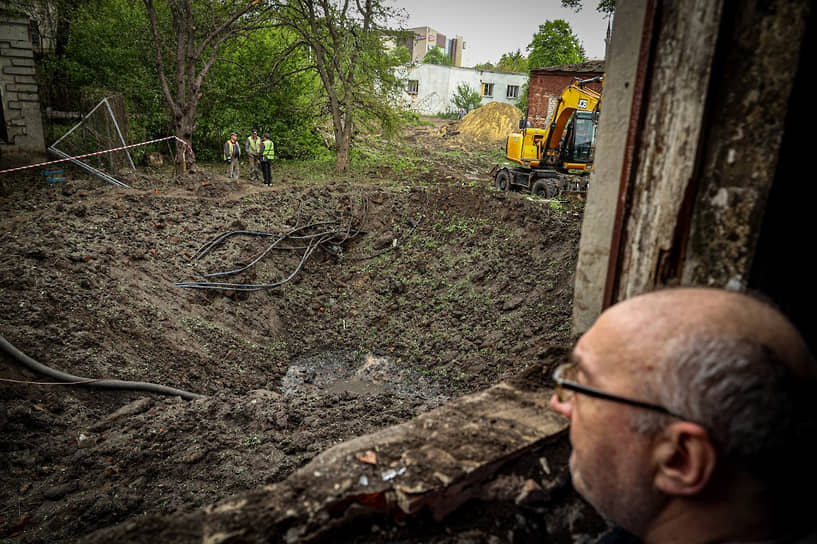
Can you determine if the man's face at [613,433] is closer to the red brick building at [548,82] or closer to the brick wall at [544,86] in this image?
the red brick building at [548,82]

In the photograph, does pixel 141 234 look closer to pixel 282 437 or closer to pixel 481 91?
pixel 282 437

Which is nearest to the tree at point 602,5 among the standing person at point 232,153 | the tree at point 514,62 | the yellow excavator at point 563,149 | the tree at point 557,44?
the yellow excavator at point 563,149

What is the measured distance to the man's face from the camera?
1059 mm

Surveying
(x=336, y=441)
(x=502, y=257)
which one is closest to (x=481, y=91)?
(x=502, y=257)

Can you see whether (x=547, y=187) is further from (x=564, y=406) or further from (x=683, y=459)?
(x=683, y=459)

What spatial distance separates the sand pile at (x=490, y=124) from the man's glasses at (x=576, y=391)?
98.2 feet

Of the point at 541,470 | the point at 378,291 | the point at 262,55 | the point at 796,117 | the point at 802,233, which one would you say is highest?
the point at 262,55

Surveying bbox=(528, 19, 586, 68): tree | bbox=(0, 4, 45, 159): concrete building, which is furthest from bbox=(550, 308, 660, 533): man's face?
bbox=(528, 19, 586, 68): tree

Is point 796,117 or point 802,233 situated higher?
point 796,117

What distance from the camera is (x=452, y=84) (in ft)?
138

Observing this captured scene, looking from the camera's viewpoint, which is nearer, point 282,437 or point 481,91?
point 282,437

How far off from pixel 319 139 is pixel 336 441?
666 inches

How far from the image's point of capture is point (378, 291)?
26.6ft

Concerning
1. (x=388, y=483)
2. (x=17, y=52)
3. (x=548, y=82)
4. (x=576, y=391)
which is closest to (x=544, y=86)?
(x=548, y=82)
